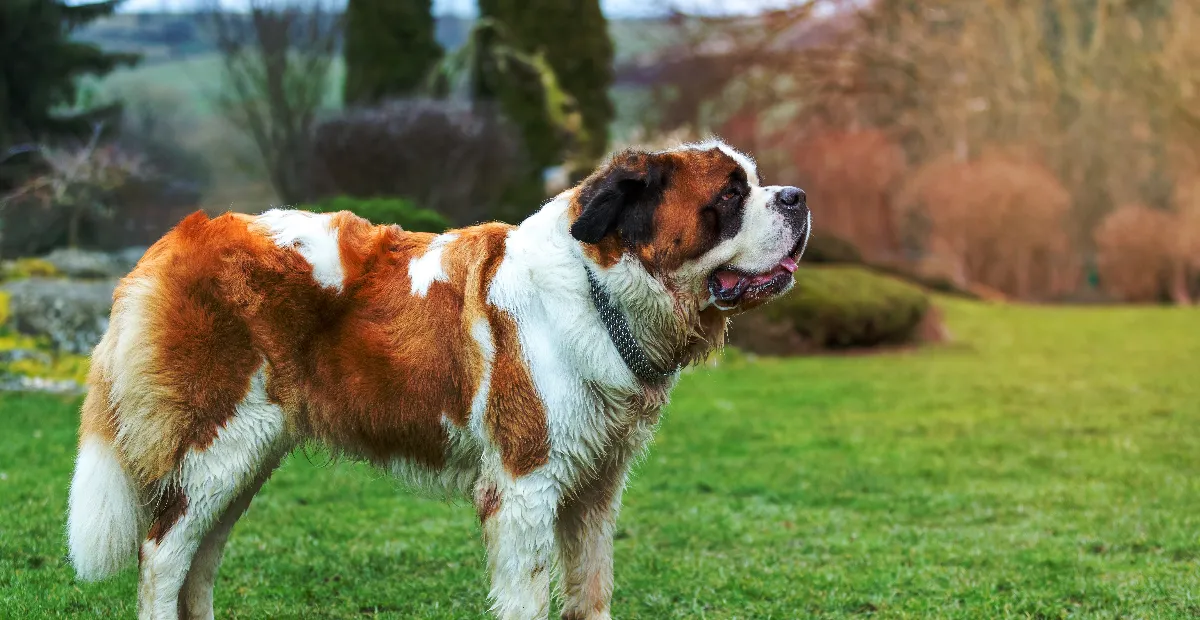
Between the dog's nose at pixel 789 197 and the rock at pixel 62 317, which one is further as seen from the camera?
the rock at pixel 62 317

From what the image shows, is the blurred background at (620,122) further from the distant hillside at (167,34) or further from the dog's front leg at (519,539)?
the dog's front leg at (519,539)

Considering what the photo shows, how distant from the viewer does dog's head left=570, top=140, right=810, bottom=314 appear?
383 centimetres

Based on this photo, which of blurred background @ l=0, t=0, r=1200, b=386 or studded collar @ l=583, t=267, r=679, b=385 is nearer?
studded collar @ l=583, t=267, r=679, b=385

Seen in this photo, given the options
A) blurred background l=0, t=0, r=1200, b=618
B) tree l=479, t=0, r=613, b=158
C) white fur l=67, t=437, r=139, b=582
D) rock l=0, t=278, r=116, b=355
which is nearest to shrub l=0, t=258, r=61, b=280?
blurred background l=0, t=0, r=1200, b=618

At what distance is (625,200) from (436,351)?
→ 0.87m

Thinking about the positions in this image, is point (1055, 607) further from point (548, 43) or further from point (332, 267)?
point (548, 43)

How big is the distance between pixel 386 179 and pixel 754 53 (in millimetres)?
15519

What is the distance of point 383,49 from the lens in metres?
18.2

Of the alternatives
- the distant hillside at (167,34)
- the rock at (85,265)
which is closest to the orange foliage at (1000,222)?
the distant hillside at (167,34)

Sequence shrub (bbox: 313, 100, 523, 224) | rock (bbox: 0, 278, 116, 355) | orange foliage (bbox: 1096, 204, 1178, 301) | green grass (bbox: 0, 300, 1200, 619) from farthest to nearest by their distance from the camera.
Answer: orange foliage (bbox: 1096, 204, 1178, 301), shrub (bbox: 313, 100, 523, 224), rock (bbox: 0, 278, 116, 355), green grass (bbox: 0, 300, 1200, 619)

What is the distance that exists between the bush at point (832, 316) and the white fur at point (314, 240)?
1100 centimetres

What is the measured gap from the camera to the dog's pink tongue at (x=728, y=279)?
388 cm

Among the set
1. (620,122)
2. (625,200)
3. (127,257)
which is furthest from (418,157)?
(620,122)

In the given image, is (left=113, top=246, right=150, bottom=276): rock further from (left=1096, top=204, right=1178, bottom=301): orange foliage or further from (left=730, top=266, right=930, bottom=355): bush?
(left=1096, top=204, right=1178, bottom=301): orange foliage
